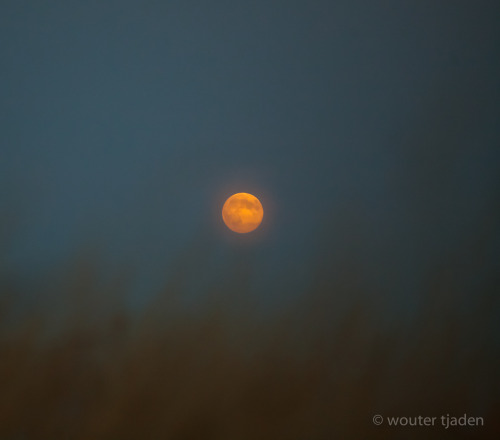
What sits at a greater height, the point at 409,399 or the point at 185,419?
the point at 409,399

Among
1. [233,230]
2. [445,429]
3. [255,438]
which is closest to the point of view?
[233,230]

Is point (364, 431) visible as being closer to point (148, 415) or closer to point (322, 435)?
point (322, 435)

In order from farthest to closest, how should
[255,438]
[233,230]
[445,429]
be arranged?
[255,438], [445,429], [233,230]

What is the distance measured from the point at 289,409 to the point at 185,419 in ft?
14.5

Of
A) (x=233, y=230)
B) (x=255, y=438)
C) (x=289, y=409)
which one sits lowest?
(x=255, y=438)

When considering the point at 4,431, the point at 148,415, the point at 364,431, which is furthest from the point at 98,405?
the point at 364,431

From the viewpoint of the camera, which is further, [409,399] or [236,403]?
[236,403]

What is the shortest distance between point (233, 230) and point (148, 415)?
364 inches

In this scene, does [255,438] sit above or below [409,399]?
below

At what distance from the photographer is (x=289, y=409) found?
14641 mm

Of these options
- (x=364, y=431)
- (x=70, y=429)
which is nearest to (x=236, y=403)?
(x=364, y=431)

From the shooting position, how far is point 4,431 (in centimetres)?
1370

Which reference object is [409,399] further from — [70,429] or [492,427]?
[70,429]

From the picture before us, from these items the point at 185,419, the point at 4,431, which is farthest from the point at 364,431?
the point at 4,431
